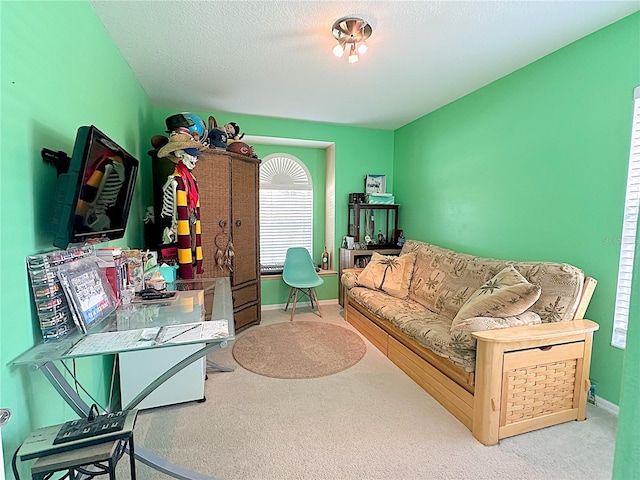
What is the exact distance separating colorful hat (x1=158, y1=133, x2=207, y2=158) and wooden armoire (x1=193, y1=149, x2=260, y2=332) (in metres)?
0.27

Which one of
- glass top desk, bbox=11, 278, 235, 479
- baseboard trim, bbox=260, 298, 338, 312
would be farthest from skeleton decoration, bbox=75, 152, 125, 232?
baseboard trim, bbox=260, 298, 338, 312

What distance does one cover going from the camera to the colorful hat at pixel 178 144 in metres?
2.61

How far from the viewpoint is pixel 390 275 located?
3303mm

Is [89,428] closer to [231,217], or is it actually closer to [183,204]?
[183,204]

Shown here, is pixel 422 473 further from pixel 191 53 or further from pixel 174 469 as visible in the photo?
pixel 191 53

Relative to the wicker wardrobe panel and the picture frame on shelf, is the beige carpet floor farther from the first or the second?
the picture frame on shelf

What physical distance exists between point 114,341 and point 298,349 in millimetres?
1943

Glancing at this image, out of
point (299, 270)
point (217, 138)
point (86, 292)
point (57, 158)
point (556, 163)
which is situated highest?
point (217, 138)

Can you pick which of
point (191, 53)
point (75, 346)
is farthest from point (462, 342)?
point (191, 53)

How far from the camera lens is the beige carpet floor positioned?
1.52 meters

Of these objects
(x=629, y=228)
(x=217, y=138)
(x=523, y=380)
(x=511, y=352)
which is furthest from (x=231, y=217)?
(x=629, y=228)

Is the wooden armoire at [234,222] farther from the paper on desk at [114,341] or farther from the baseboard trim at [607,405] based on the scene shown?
the baseboard trim at [607,405]

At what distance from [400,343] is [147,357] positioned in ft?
6.27

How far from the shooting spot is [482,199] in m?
2.90
